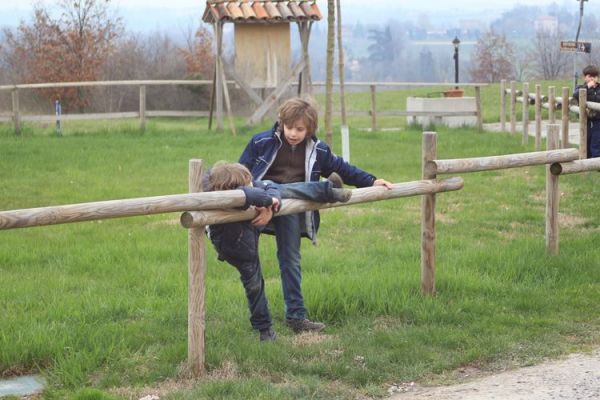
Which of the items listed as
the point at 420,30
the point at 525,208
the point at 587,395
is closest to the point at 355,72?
the point at 420,30

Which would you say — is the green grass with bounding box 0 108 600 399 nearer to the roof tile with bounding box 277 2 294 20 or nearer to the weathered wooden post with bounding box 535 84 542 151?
the weathered wooden post with bounding box 535 84 542 151

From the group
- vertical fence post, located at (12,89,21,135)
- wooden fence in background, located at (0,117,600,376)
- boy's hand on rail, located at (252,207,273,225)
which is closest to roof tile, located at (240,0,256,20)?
vertical fence post, located at (12,89,21,135)

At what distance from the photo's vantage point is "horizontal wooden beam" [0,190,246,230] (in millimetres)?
5035

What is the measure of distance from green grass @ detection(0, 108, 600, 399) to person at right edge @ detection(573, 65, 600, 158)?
1.80 m

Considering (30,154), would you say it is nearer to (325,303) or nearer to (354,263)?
(354,263)

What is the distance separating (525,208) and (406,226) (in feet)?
5.96

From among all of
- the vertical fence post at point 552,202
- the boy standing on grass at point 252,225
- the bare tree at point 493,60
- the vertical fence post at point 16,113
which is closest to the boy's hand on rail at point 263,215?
the boy standing on grass at point 252,225

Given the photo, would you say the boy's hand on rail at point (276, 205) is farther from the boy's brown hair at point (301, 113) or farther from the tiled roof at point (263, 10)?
the tiled roof at point (263, 10)

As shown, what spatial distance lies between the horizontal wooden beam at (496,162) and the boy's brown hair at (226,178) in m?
1.73

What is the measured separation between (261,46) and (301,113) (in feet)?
51.4

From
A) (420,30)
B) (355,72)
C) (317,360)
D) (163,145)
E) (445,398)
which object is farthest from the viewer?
(420,30)

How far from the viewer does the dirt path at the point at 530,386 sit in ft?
17.8

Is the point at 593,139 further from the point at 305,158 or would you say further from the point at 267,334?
Result: the point at 267,334

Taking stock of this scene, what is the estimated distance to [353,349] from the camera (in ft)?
20.4
